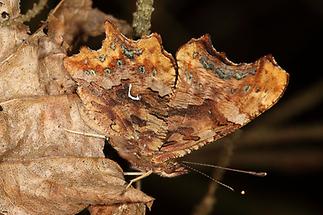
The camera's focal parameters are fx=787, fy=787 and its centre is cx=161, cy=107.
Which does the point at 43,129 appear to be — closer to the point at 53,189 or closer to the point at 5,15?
the point at 53,189

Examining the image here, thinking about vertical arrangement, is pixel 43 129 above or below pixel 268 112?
below

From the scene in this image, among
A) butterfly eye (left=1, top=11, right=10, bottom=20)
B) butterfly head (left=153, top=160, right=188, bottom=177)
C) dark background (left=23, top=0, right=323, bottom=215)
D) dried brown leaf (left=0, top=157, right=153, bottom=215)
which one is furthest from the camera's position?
dark background (left=23, top=0, right=323, bottom=215)

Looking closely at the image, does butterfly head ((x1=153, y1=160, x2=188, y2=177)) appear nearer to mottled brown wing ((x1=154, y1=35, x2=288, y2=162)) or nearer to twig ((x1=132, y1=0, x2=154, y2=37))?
mottled brown wing ((x1=154, y1=35, x2=288, y2=162))

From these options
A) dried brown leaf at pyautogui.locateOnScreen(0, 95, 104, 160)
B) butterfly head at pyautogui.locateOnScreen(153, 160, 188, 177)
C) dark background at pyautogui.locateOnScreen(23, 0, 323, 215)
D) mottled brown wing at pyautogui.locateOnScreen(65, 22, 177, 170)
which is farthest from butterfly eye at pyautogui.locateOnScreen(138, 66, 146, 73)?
dark background at pyautogui.locateOnScreen(23, 0, 323, 215)

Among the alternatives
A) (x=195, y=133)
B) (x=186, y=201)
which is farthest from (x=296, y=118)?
(x=195, y=133)

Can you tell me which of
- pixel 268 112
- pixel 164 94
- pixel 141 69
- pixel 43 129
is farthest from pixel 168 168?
pixel 268 112

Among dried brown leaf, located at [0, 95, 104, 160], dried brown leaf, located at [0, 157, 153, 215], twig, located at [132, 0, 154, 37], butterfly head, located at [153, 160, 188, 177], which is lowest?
dried brown leaf, located at [0, 157, 153, 215]

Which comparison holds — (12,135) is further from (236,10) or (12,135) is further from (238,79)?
(236,10)
